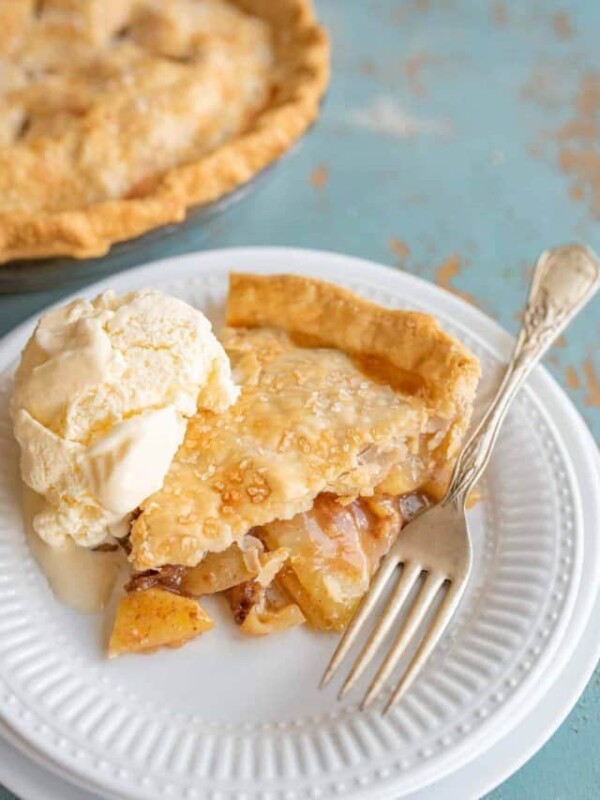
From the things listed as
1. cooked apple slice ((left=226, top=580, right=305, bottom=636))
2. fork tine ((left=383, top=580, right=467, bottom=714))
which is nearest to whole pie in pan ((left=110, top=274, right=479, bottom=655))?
cooked apple slice ((left=226, top=580, right=305, bottom=636))

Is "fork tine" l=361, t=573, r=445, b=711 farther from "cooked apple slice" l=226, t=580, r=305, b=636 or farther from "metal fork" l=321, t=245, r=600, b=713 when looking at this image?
"cooked apple slice" l=226, t=580, r=305, b=636

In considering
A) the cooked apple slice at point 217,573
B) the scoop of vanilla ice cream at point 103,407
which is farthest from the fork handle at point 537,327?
the scoop of vanilla ice cream at point 103,407

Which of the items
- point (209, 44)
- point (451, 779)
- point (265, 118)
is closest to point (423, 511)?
point (451, 779)

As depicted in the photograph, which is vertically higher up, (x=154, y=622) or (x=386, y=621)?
(x=386, y=621)

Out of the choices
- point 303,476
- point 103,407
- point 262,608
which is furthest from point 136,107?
point 262,608

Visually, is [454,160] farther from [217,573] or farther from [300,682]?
[300,682]

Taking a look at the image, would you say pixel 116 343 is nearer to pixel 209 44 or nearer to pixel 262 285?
pixel 262 285

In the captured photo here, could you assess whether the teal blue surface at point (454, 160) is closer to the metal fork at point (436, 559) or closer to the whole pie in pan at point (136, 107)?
the whole pie in pan at point (136, 107)
